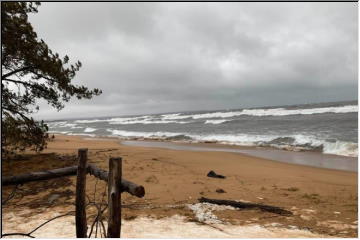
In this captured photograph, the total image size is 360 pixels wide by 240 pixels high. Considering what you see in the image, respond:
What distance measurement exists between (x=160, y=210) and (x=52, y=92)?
6.39 meters

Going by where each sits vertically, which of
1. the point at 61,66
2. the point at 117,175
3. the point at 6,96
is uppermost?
the point at 61,66

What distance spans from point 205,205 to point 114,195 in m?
4.66

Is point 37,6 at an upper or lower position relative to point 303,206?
upper

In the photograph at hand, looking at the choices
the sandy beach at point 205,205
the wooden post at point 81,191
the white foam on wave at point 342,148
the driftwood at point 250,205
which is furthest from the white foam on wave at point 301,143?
the wooden post at point 81,191

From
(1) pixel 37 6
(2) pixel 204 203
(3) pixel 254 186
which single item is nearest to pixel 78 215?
(2) pixel 204 203

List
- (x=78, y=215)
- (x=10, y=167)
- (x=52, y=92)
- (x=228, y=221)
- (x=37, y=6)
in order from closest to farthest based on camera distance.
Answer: (x=78, y=215) → (x=228, y=221) → (x=37, y=6) → (x=52, y=92) → (x=10, y=167)

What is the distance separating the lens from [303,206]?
7730 millimetres

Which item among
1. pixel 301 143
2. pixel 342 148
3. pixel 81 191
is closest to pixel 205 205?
pixel 81 191

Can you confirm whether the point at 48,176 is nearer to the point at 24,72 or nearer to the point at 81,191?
the point at 81,191

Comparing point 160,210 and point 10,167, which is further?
point 10,167

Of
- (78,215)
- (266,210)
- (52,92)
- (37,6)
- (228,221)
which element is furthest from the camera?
(52,92)

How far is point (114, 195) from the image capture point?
343 centimetres

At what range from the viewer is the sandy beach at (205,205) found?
6.24 meters

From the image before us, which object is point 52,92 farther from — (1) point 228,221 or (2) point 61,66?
(1) point 228,221
